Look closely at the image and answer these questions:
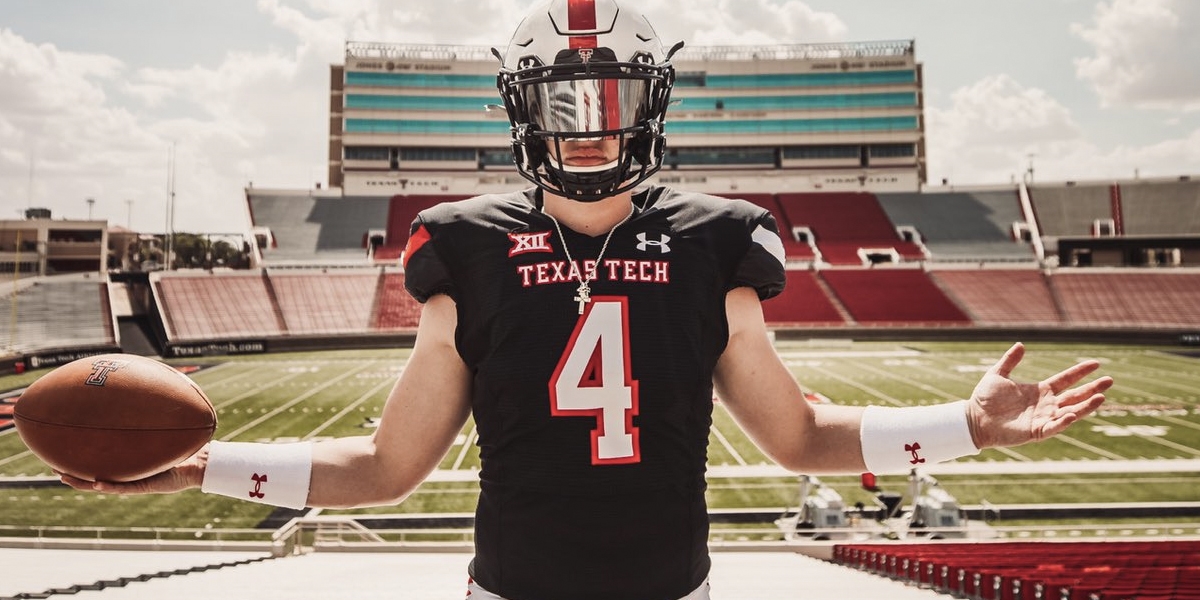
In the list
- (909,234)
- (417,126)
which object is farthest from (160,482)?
(417,126)

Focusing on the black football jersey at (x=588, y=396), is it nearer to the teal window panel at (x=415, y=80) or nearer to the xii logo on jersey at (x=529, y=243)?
the xii logo on jersey at (x=529, y=243)

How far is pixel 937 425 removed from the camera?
1747mm

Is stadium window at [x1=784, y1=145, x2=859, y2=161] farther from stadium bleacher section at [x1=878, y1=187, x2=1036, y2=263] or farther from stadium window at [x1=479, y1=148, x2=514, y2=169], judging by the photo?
stadium window at [x1=479, y1=148, x2=514, y2=169]

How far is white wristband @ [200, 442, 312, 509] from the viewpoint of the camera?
1.64m

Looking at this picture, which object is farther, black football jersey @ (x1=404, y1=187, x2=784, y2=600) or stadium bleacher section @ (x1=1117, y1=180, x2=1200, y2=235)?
stadium bleacher section @ (x1=1117, y1=180, x2=1200, y2=235)

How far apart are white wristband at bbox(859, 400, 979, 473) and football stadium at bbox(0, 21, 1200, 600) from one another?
0.72 metres

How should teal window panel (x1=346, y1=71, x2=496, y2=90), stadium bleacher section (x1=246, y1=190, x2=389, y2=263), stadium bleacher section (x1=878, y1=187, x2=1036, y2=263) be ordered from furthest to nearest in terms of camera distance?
teal window panel (x1=346, y1=71, x2=496, y2=90), stadium bleacher section (x1=878, y1=187, x2=1036, y2=263), stadium bleacher section (x1=246, y1=190, x2=389, y2=263)

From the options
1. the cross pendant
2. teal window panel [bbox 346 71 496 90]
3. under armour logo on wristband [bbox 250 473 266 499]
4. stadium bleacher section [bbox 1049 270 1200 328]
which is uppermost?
teal window panel [bbox 346 71 496 90]

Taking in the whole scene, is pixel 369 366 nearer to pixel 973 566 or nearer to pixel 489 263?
pixel 973 566

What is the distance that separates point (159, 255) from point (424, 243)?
69.5m

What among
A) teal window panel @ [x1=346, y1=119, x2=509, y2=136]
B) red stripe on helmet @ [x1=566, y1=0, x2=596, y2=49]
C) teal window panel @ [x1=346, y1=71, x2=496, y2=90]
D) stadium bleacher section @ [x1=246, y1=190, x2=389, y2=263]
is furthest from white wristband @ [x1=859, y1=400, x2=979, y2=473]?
teal window panel @ [x1=346, y1=71, x2=496, y2=90]

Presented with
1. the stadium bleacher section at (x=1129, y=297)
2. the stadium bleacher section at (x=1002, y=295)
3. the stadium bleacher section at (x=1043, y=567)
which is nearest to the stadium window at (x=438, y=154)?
the stadium bleacher section at (x=1002, y=295)

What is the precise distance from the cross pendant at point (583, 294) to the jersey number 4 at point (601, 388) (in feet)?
0.10

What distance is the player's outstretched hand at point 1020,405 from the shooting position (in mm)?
1680
